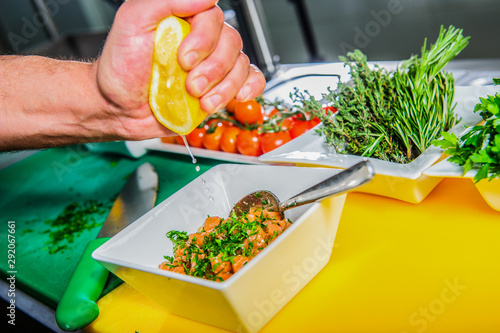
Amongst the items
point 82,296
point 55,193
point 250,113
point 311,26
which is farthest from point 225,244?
point 311,26

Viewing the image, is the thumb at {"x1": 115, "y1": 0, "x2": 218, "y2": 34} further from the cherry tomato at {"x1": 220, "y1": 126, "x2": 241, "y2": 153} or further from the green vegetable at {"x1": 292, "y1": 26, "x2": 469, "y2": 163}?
the cherry tomato at {"x1": 220, "y1": 126, "x2": 241, "y2": 153}

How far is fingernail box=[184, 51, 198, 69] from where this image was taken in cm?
92

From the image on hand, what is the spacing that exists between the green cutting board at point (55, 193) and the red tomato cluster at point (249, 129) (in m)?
0.09

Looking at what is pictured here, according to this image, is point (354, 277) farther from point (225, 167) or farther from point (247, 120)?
point (247, 120)

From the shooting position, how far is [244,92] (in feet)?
3.93

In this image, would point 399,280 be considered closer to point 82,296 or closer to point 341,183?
point 341,183

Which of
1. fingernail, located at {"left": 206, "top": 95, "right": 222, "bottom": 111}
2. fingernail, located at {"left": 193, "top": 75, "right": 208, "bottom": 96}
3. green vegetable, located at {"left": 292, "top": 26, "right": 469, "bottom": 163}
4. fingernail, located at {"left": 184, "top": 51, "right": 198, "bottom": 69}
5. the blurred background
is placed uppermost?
fingernail, located at {"left": 184, "top": 51, "right": 198, "bottom": 69}

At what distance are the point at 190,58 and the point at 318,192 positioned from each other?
37 cm

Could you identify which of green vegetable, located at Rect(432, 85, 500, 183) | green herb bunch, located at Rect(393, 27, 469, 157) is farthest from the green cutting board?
green vegetable, located at Rect(432, 85, 500, 183)

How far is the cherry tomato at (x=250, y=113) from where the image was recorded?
1.67 m

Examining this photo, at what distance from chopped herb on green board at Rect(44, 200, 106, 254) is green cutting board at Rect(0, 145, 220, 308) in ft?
0.04

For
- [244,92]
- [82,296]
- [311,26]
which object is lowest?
[311,26]

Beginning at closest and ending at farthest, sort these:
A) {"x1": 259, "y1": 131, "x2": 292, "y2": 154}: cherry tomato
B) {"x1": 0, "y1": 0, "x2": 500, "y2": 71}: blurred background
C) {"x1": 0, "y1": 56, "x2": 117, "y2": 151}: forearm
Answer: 1. {"x1": 0, "y1": 56, "x2": 117, "y2": 151}: forearm
2. {"x1": 259, "y1": 131, "x2": 292, "y2": 154}: cherry tomato
3. {"x1": 0, "y1": 0, "x2": 500, "y2": 71}: blurred background

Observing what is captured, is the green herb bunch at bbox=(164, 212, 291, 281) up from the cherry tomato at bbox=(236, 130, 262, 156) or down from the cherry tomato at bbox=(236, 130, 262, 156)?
up
